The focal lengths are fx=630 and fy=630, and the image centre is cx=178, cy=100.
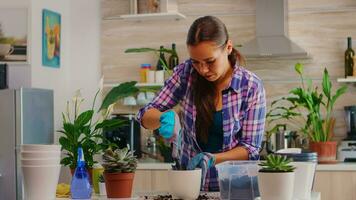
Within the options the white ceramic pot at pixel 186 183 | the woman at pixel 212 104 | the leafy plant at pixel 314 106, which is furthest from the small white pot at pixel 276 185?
the leafy plant at pixel 314 106

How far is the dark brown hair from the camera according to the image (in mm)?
2493

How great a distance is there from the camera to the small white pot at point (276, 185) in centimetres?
192

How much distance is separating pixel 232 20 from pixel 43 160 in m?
3.51

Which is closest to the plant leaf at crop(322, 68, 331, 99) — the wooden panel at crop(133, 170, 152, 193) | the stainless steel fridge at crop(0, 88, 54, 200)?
the wooden panel at crop(133, 170, 152, 193)

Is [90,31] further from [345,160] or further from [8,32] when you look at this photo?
[345,160]

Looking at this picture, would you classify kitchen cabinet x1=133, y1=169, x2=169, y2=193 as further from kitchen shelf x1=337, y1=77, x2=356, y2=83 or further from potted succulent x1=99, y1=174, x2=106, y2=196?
potted succulent x1=99, y1=174, x2=106, y2=196

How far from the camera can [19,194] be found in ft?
15.9

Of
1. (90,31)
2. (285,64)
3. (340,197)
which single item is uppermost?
(90,31)

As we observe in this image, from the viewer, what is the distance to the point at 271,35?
518 centimetres

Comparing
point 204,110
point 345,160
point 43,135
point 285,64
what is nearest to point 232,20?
point 285,64

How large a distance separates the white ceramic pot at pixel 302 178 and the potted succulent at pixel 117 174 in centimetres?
58

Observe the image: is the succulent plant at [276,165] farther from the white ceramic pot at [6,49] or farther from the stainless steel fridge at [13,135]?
the white ceramic pot at [6,49]

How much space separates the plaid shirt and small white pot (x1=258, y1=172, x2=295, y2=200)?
543 mm

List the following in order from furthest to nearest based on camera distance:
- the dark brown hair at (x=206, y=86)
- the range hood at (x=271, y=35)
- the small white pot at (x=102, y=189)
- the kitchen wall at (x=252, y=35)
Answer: the kitchen wall at (x=252, y=35)
the range hood at (x=271, y=35)
the dark brown hair at (x=206, y=86)
the small white pot at (x=102, y=189)
